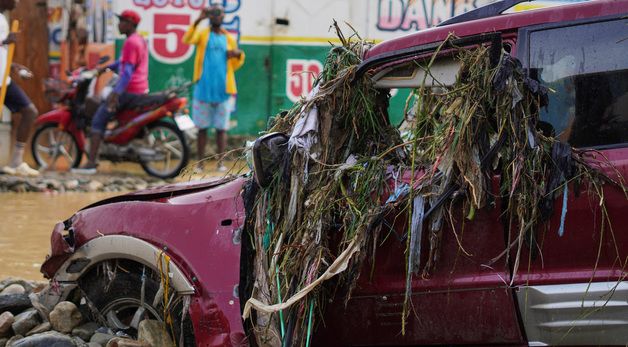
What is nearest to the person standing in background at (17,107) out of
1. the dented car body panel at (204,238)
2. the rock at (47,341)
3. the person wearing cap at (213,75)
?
the person wearing cap at (213,75)

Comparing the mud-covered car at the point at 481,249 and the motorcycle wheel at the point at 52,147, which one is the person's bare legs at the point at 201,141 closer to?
the motorcycle wheel at the point at 52,147

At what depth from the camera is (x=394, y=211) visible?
4113 millimetres

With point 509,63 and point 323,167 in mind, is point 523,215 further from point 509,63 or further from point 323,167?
point 323,167

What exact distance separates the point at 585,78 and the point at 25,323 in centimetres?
296

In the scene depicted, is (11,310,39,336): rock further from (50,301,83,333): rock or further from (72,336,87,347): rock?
(72,336,87,347): rock

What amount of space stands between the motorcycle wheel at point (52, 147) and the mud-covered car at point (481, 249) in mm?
7935

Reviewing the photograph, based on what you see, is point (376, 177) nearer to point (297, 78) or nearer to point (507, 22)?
point (507, 22)

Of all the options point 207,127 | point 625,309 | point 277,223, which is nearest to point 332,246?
point 277,223

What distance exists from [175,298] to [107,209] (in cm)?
59

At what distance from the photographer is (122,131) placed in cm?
1209

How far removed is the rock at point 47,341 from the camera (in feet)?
15.6

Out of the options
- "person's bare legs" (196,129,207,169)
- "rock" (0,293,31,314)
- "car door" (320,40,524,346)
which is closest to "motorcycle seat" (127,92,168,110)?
"person's bare legs" (196,129,207,169)

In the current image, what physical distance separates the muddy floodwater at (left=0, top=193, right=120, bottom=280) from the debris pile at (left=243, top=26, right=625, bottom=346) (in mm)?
3424

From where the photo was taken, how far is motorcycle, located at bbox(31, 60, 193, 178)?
11969 mm
